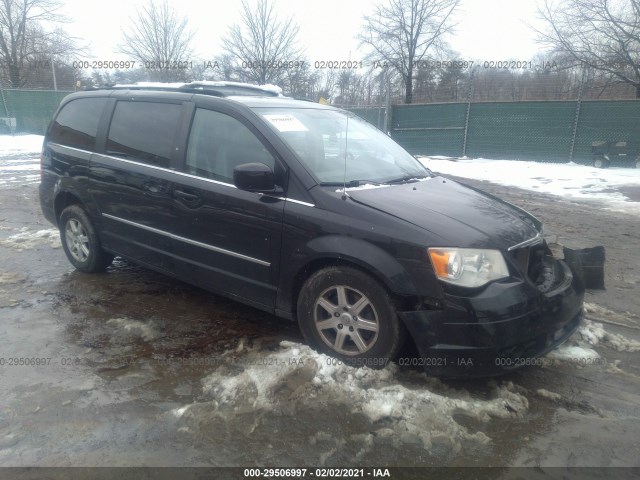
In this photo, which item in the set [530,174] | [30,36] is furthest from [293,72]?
[30,36]

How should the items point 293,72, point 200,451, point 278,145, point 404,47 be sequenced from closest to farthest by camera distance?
point 200,451, point 278,145, point 293,72, point 404,47

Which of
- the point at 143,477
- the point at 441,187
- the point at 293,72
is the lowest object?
the point at 143,477

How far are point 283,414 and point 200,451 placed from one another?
502mm

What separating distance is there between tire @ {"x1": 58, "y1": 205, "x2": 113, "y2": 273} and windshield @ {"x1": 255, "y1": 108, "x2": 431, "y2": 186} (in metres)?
2.35

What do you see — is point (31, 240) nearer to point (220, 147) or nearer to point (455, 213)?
point (220, 147)

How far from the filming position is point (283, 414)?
274 centimetres

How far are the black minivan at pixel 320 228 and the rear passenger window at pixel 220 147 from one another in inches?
0.4

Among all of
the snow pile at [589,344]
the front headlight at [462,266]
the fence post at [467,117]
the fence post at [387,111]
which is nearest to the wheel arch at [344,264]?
the front headlight at [462,266]

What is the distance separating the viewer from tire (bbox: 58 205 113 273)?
480 cm

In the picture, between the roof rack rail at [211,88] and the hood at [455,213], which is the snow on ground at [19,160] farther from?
the hood at [455,213]

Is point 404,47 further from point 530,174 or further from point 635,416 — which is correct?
point 635,416

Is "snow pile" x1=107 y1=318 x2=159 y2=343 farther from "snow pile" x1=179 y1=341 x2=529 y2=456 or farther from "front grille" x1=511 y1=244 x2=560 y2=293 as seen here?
"front grille" x1=511 y1=244 x2=560 y2=293

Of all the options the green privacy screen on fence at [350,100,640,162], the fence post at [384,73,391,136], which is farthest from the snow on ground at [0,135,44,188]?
the green privacy screen on fence at [350,100,640,162]

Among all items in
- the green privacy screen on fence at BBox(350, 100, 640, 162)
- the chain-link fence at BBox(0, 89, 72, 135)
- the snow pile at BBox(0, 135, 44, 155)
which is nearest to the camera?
the green privacy screen on fence at BBox(350, 100, 640, 162)
